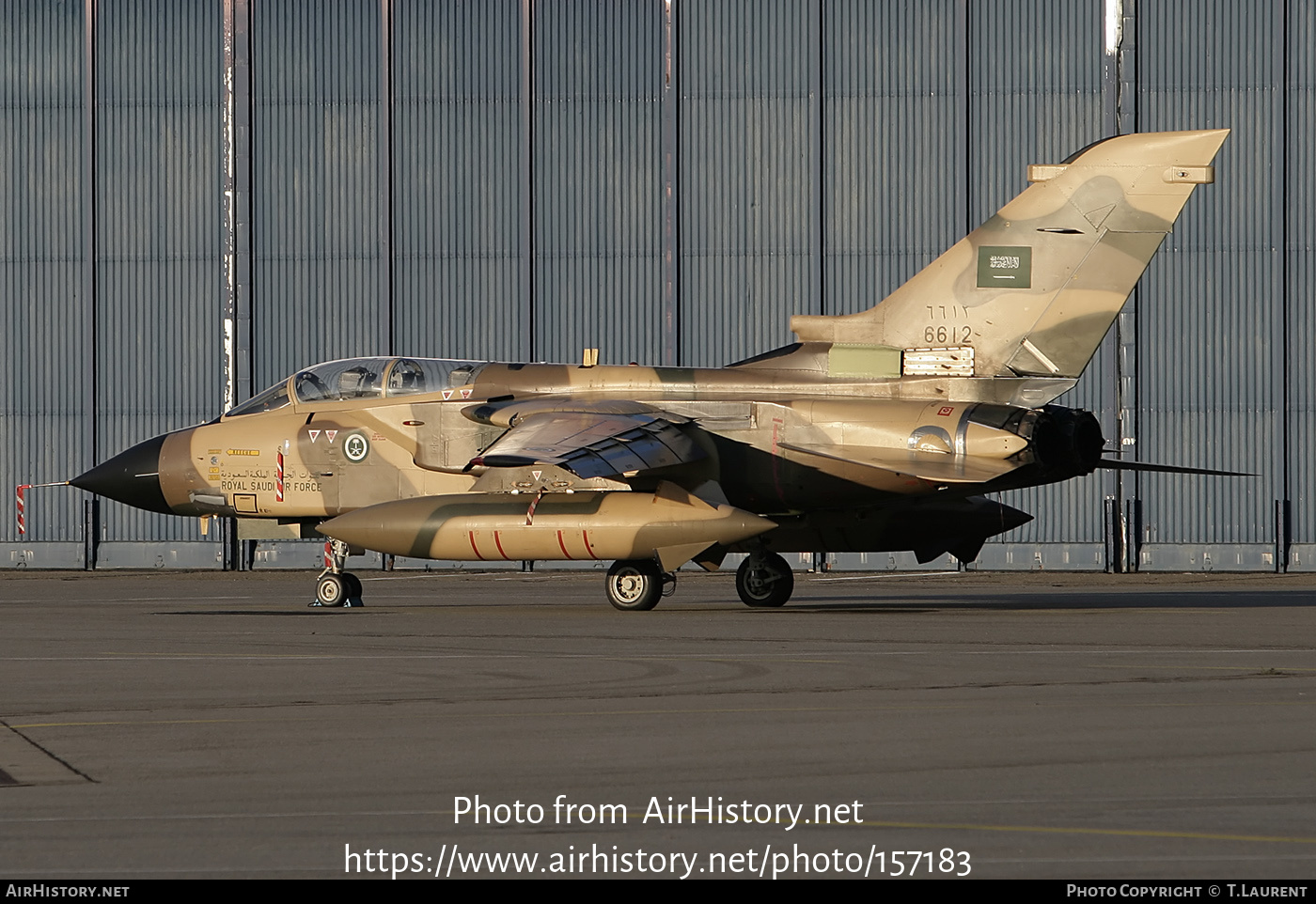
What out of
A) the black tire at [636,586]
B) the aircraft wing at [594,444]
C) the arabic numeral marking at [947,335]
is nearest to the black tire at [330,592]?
the aircraft wing at [594,444]

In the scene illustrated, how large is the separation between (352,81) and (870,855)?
2908cm

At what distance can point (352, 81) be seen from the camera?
3225 cm

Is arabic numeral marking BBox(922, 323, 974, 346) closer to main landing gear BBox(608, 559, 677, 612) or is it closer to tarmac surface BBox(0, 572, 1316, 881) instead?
tarmac surface BBox(0, 572, 1316, 881)

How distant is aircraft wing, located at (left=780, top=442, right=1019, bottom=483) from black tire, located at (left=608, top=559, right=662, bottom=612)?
2.48m

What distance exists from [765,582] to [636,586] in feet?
6.83

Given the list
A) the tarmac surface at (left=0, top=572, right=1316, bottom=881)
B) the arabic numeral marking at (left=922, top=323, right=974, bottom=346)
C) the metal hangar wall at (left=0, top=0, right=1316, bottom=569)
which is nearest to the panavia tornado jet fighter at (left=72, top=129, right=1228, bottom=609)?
the arabic numeral marking at (left=922, top=323, right=974, bottom=346)

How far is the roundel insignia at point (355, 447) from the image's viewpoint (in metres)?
20.2

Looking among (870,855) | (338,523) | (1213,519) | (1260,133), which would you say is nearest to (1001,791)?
(870,855)

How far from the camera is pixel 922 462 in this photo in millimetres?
17688

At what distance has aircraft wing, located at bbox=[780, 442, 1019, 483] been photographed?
1725 cm

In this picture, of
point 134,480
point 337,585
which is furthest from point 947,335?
point 134,480

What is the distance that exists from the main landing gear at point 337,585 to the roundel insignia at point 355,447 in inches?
47.0

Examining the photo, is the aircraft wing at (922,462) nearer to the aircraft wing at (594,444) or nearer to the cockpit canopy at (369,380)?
the aircraft wing at (594,444)

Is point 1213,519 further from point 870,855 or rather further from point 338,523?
point 870,855
